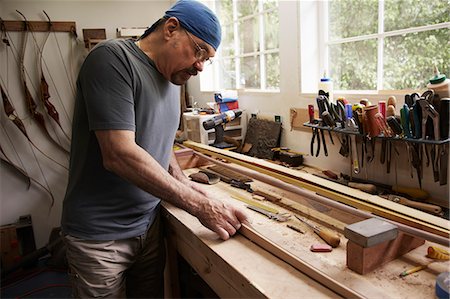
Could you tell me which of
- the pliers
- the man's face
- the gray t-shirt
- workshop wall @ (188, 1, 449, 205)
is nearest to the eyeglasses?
the man's face

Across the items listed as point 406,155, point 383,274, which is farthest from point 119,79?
point 406,155

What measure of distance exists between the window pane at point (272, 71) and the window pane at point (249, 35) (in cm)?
20

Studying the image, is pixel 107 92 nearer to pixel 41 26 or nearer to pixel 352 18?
pixel 352 18

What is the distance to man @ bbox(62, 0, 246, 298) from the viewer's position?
41.2 inches

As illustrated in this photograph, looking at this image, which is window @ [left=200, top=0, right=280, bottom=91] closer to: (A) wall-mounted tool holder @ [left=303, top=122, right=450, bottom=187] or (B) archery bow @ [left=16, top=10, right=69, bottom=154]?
(A) wall-mounted tool holder @ [left=303, top=122, right=450, bottom=187]

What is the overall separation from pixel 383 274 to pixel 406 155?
28.0 inches

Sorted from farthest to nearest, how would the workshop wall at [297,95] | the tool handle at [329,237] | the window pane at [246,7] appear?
the window pane at [246,7] < the workshop wall at [297,95] < the tool handle at [329,237]

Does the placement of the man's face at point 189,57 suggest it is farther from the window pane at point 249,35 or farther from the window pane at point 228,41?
the window pane at point 228,41

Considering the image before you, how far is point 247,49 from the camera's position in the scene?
2781mm

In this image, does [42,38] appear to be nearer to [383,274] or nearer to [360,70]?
[360,70]

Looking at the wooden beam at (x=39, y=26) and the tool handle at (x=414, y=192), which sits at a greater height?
the wooden beam at (x=39, y=26)

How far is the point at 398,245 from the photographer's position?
918mm

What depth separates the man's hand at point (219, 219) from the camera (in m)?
1.07

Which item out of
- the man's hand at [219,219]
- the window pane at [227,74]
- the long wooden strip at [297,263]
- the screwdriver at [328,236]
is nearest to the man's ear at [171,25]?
the man's hand at [219,219]
